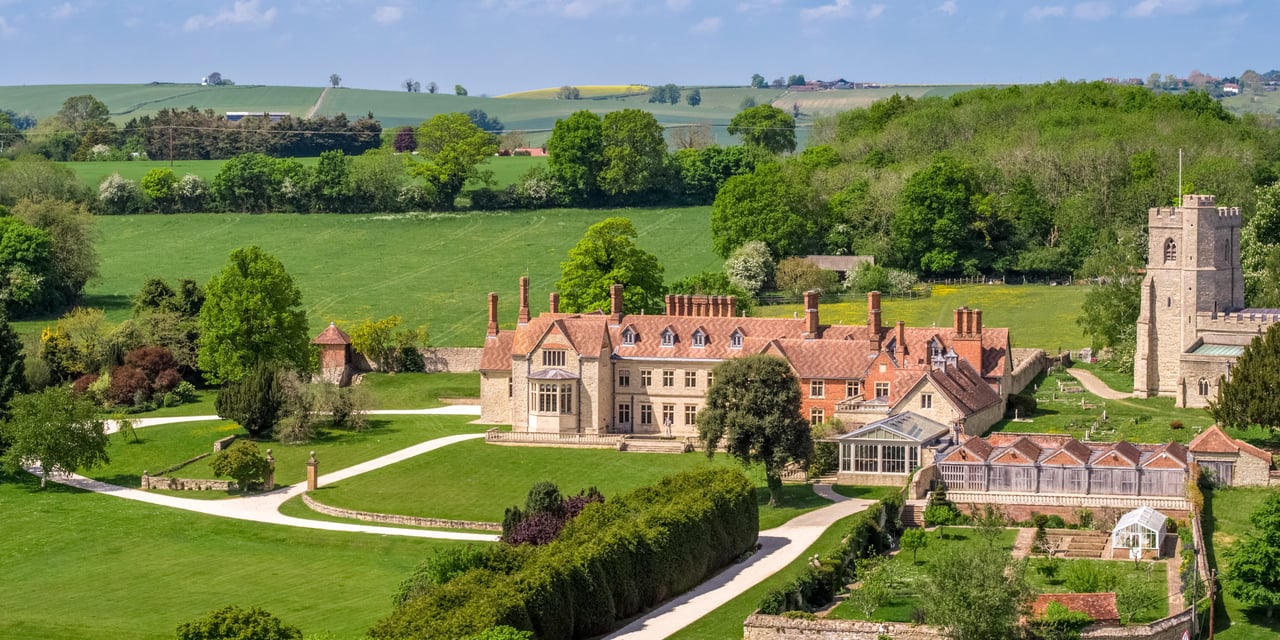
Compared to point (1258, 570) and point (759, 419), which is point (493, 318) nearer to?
point (759, 419)

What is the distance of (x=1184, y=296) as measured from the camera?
93375 millimetres

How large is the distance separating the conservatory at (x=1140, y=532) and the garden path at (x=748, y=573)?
9.53 meters

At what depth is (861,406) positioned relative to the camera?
87.9 meters

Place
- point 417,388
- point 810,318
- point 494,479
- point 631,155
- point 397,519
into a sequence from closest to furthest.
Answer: point 397,519 → point 494,479 → point 810,318 → point 417,388 → point 631,155

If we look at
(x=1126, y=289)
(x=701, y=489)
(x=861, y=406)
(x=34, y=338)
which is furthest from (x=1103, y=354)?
(x=34, y=338)

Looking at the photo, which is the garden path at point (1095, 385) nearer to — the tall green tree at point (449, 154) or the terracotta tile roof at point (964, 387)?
the terracotta tile roof at point (964, 387)

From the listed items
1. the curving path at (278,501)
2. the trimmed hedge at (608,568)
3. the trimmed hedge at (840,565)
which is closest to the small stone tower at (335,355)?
the curving path at (278,501)

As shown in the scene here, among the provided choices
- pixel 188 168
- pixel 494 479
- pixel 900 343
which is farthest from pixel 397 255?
pixel 900 343

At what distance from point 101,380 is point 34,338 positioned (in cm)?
1063

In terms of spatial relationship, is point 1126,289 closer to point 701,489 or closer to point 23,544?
point 701,489

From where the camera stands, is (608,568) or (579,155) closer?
(608,568)

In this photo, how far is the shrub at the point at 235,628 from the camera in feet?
190

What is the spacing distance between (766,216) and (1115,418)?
4471cm

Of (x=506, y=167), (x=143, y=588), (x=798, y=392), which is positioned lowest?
(x=143, y=588)
